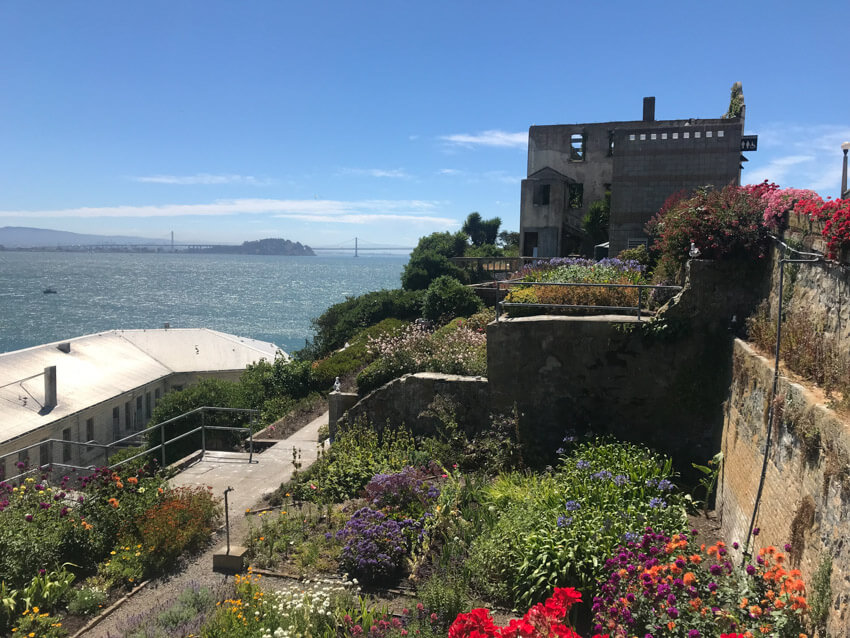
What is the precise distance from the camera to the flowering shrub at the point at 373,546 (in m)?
7.42

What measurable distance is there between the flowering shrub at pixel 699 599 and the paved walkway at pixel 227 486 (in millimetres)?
4766

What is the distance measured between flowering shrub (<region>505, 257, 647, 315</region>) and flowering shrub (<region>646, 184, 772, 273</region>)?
1.18 m

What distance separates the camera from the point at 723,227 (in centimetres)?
902

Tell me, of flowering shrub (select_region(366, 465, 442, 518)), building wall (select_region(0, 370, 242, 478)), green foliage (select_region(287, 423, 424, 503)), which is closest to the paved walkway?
green foliage (select_region(287, 423, 424, 503))

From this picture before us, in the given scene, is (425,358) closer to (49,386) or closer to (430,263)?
(430,263)

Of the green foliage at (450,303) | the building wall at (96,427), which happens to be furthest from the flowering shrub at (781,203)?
the building wall at (96,427)

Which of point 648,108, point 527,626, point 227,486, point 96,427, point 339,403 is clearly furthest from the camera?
point 648,108

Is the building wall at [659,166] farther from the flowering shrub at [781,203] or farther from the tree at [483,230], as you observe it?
the tree at [483,230]

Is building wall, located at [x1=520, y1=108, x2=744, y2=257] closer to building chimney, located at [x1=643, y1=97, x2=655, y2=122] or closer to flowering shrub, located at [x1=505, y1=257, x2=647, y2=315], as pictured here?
flowering shrub, located at [x1=505, y1=257, x2=647, y2=315]

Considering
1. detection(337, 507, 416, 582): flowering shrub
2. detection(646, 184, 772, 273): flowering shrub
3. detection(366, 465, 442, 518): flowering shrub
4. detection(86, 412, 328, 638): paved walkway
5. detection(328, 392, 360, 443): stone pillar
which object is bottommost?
detection(86, 412, 328, 638): paved walkway

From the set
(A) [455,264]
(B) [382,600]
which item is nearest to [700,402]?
(B) [382,600]

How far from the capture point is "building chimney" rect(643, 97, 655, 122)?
3069cm

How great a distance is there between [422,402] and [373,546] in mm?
4004

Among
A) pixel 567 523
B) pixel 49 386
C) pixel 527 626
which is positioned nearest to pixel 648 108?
pixel 567 523
